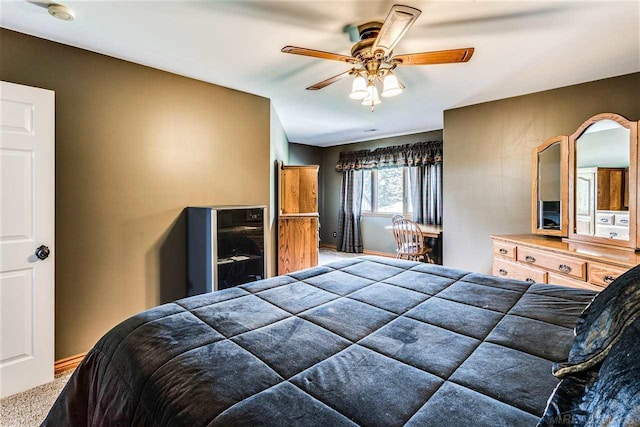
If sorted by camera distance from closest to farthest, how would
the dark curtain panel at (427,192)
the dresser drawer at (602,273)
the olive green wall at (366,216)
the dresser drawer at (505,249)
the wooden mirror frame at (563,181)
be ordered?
the dresser drawer at (602,273) < the wooden mirror frame at (563,181) < the dresser drawer at (505,249) < the dark curtain panel at (427,192) < the olive green wall at (366,216)

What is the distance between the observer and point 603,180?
260 centimetres

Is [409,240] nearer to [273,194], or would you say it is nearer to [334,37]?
[273,194]

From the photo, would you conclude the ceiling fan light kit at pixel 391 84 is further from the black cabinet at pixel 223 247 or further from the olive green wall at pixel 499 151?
the olive green wall at pixel 499 151

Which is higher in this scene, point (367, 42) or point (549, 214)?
point (367, 42)

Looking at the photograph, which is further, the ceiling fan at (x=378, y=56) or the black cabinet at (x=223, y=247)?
the black cabinet at (x=223, y=247)

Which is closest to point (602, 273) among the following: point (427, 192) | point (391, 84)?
point (391, 84)

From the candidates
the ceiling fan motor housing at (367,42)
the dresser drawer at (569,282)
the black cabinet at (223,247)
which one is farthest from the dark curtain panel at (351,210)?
the ceiling fan motor housing at (367,42)

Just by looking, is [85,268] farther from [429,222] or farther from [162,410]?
[429,222]

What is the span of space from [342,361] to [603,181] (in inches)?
114

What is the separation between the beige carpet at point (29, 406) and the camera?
177 centimetres

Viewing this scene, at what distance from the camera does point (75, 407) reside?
1.25m

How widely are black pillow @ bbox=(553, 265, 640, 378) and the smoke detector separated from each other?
2.83m

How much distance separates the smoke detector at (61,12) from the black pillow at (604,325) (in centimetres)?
283

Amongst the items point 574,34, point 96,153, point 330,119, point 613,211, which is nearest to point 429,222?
point 330,119
